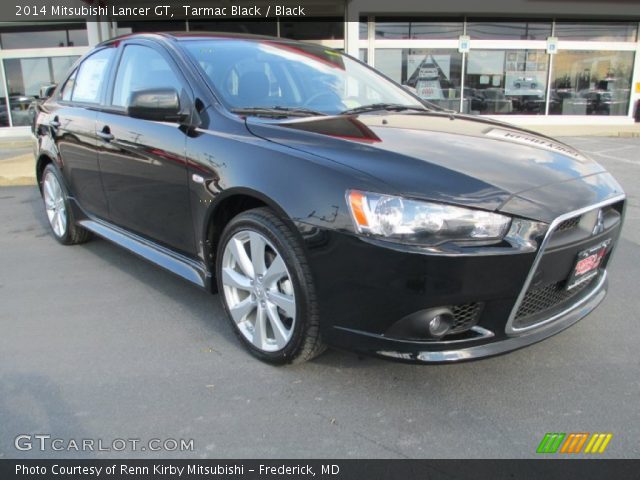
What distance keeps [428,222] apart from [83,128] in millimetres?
3069

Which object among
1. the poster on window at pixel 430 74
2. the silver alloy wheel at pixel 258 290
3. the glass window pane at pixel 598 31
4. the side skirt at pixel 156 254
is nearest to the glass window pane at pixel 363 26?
the poster on window at pixel 430 74

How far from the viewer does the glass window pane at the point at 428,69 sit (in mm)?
16484

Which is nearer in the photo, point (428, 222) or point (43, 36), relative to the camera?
point (428, 222)

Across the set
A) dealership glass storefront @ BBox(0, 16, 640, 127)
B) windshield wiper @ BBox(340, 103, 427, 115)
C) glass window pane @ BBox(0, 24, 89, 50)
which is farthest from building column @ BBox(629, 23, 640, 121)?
windshield wiper @ BBox(340, 103, 427, 115)

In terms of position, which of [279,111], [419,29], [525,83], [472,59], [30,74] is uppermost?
[419,29]

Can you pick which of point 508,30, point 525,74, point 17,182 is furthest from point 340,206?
Result: point 525,74

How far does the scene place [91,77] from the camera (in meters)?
4.27

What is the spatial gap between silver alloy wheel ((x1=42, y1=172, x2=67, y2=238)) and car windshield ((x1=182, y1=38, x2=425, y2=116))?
225 centimetres

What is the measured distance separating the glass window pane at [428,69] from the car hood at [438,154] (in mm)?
14232

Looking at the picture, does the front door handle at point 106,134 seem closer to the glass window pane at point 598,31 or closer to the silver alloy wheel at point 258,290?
the silver alloy wheel at point 258,290

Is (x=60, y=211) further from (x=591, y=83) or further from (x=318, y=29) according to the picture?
(x=591, y=83)

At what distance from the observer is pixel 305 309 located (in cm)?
240

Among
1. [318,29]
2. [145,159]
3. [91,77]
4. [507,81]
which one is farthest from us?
[507,81]
